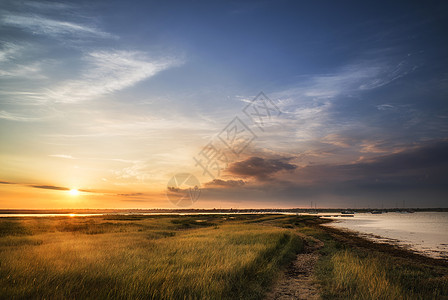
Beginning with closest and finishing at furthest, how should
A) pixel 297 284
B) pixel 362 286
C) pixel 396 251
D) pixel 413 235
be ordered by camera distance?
1. pixel 362 286
2. pixel 297 284
3. pixel 396 251
4. pixel 413 235

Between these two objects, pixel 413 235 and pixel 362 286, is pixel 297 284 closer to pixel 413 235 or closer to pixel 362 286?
pixel 362 286

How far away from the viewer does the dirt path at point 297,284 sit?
10.6 m

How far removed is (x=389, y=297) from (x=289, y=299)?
3600 mm

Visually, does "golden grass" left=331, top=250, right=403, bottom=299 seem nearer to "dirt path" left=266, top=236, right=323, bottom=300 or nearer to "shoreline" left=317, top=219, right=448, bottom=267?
"dirt path" left=266, top=236, right=323, bottom=300

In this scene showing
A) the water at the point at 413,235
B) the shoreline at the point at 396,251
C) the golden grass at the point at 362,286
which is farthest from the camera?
the water at the point at 413,235

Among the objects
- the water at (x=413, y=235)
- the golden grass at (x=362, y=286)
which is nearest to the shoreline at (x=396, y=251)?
the water at (x=413, y=235)

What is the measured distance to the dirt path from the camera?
10562 mm

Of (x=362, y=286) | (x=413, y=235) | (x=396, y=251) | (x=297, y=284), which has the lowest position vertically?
(x=413, y=235)

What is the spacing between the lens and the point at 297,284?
12172 millimetres

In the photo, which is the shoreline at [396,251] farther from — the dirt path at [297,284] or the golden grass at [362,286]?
the golden grass at [362,286]

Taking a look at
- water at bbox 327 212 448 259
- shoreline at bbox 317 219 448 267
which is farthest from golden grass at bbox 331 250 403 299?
water at bbox 327 212 448 259

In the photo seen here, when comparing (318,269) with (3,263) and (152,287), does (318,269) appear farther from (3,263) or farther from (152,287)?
(3,263)

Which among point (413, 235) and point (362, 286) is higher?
point (362, 286)

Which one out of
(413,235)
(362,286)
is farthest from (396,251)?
(413,235)
